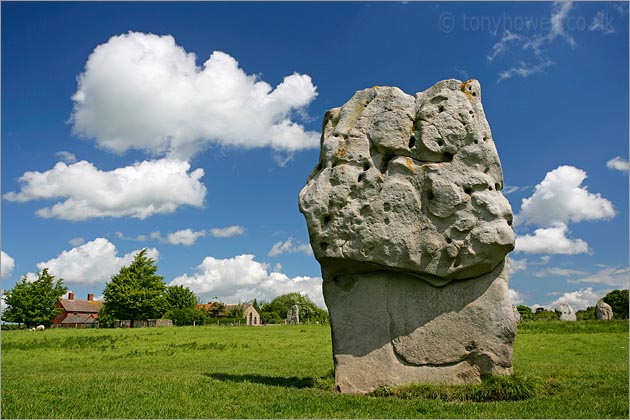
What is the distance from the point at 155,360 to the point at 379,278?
13.7 meters

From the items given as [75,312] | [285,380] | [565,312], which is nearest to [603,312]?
[565,312]

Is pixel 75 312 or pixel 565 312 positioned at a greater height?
pixel 565 312

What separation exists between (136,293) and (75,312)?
133 ft

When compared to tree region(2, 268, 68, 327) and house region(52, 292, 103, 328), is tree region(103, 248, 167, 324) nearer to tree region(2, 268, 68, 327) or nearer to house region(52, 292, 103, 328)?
tree region(2, 268, 68, 327)

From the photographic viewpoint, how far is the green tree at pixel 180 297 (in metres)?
86.8

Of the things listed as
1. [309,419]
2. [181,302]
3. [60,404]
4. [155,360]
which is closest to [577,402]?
[309,419]

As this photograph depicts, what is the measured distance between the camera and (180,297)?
8744 cm

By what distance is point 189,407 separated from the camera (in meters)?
9.69

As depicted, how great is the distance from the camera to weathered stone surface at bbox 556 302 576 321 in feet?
151

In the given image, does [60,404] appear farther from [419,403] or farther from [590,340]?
[590,340]

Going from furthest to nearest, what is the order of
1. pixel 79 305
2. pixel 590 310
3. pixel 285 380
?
1. pixel 79 305
2. pixel 590 310
3. pixel 285 380

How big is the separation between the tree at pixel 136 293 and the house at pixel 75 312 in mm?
24017

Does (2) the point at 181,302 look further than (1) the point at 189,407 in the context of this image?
Yes

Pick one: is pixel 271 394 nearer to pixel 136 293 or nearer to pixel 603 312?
pixel 603 312
